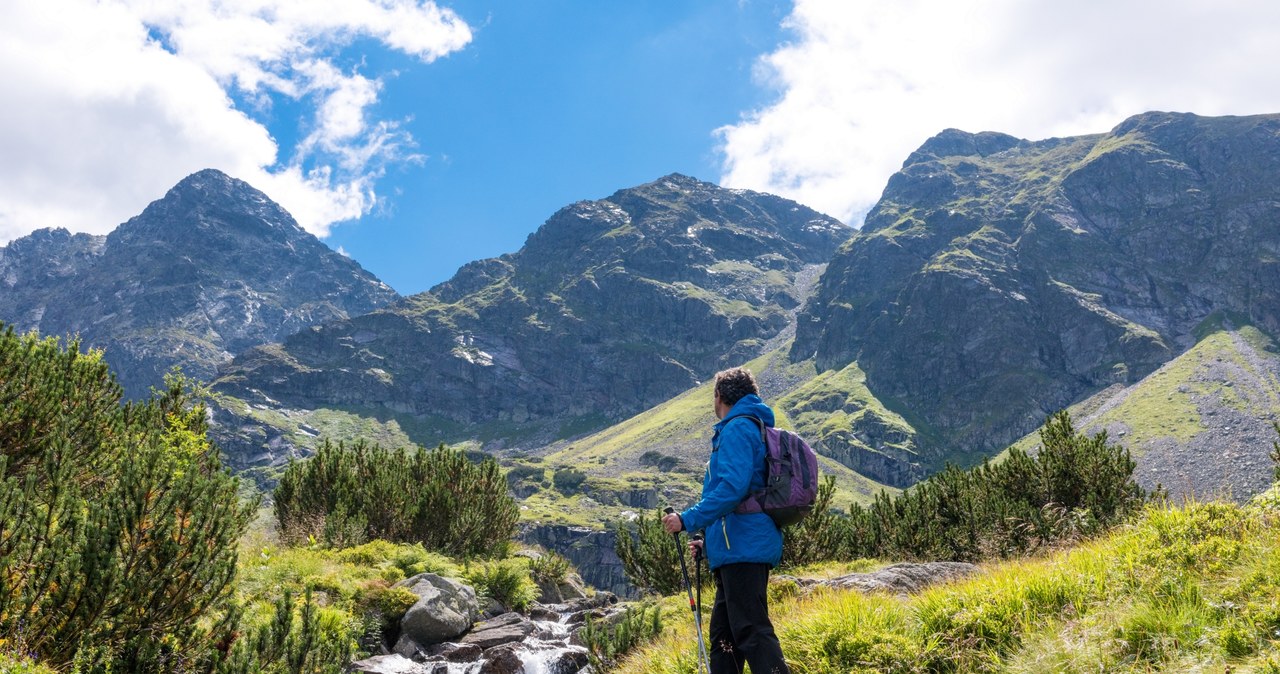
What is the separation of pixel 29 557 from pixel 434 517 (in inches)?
558

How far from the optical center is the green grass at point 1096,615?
201 inches

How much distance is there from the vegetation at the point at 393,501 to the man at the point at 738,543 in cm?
1358

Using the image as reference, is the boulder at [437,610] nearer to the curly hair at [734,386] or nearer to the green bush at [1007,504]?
the curly hair at [734,386]

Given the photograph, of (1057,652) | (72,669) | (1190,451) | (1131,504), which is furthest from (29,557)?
(1190,451)

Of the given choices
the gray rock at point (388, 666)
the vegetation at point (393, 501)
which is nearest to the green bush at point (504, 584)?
the vegetation at point (393, 501)

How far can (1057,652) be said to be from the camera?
5.42 m

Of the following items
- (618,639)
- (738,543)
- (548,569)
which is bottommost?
(548,569)

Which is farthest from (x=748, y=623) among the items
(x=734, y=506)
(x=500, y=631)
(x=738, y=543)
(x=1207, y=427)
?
(x=1207, y=427)

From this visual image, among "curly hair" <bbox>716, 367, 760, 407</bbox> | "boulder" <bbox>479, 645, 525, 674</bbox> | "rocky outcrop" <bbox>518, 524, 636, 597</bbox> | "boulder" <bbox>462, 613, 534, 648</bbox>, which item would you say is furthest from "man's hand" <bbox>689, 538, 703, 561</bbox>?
"rocky outcrop" <bbox>518, 524, 636, 597</bbox>

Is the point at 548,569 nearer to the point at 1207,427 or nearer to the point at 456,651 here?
the point at 456,651

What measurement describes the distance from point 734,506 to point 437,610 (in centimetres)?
915

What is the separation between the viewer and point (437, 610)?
41.5 ft

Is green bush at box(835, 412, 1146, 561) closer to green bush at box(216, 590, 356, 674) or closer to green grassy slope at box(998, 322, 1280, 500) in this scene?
green bush at box(216, 590, 356, 674)

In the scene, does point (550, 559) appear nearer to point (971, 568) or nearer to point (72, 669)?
point (971, 568)
